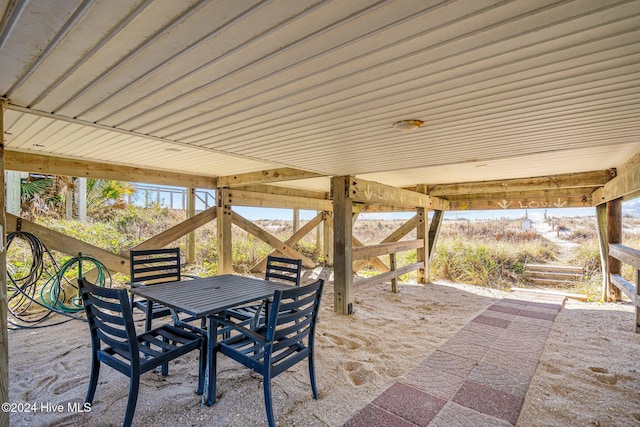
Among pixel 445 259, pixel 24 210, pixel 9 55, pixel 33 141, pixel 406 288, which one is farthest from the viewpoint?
pixel 445 259

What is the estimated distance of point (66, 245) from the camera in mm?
→ 3863

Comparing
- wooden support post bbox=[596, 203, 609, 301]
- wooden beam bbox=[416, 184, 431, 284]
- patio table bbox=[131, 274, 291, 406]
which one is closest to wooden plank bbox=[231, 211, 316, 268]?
patio table bbox=[131, 274, 291, 406]

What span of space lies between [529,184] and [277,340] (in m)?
5.46

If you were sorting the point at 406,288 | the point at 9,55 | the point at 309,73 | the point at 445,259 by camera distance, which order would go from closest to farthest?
the point at 9,55 < the point at 309,73 < the point at 406,288 < the point at 445,259

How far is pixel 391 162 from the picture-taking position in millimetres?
3410

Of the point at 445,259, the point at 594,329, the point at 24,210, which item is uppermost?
the point at 24,210

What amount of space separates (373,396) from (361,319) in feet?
5.80

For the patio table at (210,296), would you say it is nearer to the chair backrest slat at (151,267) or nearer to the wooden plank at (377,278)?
the chair backrest slat at (151,267)

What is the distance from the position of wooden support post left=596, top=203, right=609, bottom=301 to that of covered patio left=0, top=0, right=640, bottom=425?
1471 mm

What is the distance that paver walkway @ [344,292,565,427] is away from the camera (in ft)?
6.26

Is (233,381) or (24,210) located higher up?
(24,210)

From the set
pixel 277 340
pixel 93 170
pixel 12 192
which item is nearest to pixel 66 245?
pixel 93 170

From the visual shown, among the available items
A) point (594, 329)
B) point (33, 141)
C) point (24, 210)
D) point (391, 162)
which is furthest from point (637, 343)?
point (24, 210)

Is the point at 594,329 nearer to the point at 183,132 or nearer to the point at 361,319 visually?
the point at 361,319
